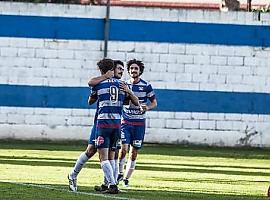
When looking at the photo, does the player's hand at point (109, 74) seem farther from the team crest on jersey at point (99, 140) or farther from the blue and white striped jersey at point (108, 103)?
the team crest on jersey at point (99, 140)

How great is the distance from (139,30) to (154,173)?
8983 millimetres

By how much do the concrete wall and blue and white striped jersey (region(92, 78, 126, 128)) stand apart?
1241cm

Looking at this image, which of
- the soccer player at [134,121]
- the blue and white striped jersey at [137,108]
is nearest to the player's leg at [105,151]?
the soccer player at [134,121]

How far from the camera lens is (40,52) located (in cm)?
2791

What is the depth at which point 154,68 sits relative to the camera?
28016 millimetres

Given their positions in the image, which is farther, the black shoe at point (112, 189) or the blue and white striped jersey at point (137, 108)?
the blue and white striped jersey at point (137, 108)

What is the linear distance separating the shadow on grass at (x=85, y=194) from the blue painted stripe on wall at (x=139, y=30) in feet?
40.1

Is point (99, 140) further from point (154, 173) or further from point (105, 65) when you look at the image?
point (154, 173)

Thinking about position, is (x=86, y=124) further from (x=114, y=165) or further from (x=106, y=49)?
(x=114, y=165)

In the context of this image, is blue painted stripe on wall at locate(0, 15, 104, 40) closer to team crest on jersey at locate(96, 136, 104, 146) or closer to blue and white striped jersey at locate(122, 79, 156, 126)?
blue and white striped jersey at locate(122, 79, 156, 126)

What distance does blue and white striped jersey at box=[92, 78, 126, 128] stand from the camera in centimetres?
1538

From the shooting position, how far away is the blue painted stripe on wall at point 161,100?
27.9m

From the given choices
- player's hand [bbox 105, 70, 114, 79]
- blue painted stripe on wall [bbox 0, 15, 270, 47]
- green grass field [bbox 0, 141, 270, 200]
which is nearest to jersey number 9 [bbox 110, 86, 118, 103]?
player's hand [bbox 105, 70, 114, 79]

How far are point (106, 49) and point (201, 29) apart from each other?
2477 mm
